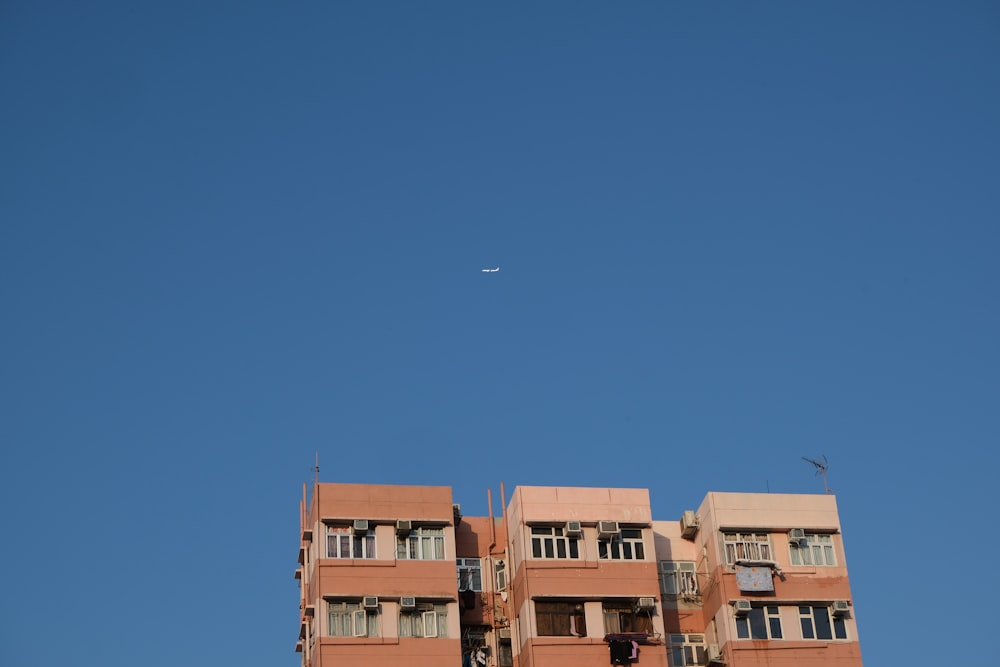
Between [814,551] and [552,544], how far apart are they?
8.67m

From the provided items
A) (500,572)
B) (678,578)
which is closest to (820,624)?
(678,578)

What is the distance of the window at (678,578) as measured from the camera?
52844mm

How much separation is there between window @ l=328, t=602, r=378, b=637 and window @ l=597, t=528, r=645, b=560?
7557 mm

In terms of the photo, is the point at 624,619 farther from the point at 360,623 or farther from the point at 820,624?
the point at 360,623

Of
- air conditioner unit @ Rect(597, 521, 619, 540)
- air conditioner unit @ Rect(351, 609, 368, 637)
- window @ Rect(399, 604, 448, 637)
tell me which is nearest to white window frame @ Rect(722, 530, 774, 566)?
air conditioner unit @ Rect(597, 521, 619, 540)

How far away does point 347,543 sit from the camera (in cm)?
4991

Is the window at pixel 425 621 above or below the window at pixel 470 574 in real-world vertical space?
below

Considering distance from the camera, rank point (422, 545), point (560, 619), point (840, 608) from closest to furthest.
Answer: point (560, 619), point (422, 545), point (840, 608)

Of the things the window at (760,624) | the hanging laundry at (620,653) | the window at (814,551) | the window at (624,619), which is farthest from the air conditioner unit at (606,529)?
the window at (814,551)

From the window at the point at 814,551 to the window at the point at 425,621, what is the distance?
11542 mm

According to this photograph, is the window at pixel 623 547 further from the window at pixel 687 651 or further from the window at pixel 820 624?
the window at pixel 820 624

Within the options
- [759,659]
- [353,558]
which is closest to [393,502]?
[353,558]

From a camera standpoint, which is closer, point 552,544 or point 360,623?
point 360,623

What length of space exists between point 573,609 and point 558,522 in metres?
2.84
